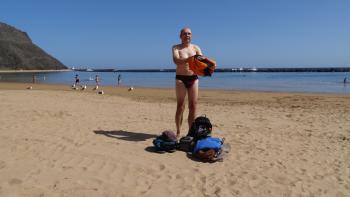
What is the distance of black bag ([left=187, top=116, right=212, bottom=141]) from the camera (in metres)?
5.63

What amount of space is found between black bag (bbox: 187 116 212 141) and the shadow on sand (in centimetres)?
102

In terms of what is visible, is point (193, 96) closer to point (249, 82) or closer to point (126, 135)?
point (126, 135)

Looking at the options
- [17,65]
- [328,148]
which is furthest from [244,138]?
[17,65]

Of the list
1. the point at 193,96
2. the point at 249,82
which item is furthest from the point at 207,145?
the point at 249,82

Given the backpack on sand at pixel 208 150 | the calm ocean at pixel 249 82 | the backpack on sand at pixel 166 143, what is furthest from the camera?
the calm ocean at pixel 249 82

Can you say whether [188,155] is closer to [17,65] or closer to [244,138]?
[244,138]

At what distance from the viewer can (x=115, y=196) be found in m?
3.72

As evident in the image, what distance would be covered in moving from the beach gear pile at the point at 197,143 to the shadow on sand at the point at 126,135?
0.85m

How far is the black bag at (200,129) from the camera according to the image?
5.63 meters

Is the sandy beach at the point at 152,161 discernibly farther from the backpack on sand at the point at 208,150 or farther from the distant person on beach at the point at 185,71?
the distant person on beach at the point at 185,71

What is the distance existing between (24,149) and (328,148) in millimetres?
4848

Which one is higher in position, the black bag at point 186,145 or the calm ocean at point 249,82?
the black bag at point 186,145

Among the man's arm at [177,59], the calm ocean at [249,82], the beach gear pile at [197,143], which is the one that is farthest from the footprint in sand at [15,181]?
the calm ocean at [249,82]

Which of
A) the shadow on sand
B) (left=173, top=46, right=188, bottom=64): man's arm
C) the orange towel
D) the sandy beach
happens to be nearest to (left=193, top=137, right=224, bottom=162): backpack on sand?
the sandy beach
